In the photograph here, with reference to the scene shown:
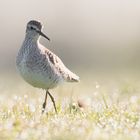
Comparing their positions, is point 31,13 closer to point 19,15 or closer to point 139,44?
point 19,15

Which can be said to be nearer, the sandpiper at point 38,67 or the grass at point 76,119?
the grass at point 76,119

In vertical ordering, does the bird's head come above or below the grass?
above

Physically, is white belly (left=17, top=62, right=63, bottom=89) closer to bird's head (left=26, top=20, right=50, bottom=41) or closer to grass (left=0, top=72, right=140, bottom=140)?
grass (left=0, top=72, right=140, bottom=140)

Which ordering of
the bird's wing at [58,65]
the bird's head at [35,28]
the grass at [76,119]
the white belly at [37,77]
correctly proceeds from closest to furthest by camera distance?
the grass at [76,119] < the white belly at [37,77] < the bird's wing at [58,65] < the bird's head at [35,28]

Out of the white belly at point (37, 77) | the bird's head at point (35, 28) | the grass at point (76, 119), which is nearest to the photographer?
the grass at point (76, 119)

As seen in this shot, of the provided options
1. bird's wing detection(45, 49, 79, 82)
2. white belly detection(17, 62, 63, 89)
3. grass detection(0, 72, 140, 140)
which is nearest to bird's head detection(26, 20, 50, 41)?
bird's wing detection(45, 49, 79, 82)

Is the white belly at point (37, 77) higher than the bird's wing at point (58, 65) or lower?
lower

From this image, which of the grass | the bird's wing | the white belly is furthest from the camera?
the bird's wing

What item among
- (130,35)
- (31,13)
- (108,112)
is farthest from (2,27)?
(108,112)

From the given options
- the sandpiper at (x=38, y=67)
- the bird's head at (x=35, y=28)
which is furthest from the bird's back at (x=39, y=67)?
the bird's head at (x=35, y=28)

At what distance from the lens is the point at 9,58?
24.8 m

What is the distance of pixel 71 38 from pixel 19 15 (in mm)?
6211

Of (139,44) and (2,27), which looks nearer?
(139,44)

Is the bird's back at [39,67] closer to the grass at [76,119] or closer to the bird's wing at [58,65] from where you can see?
the bird's wing at [58,65]
